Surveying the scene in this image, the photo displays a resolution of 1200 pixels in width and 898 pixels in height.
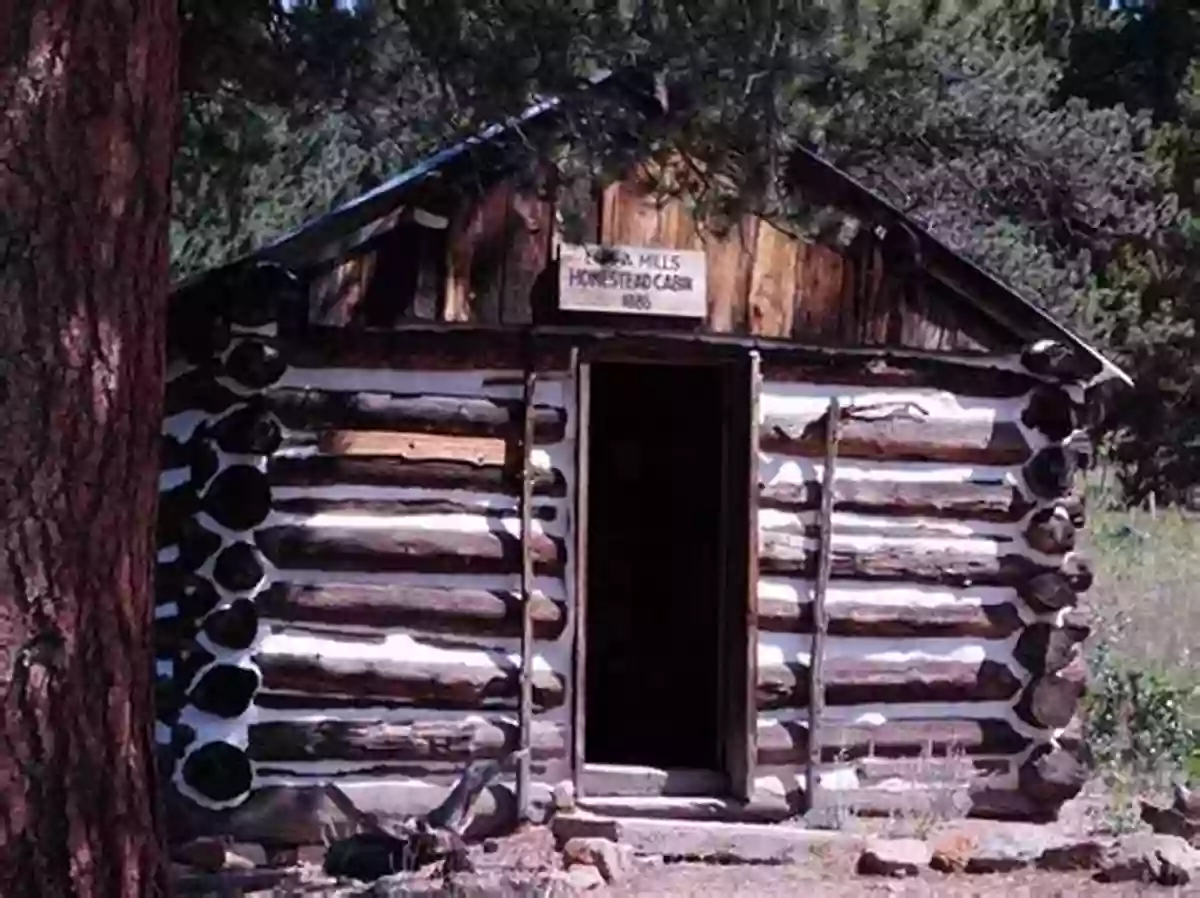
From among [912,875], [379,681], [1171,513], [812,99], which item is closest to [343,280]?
[379,681]

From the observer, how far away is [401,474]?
8875mm

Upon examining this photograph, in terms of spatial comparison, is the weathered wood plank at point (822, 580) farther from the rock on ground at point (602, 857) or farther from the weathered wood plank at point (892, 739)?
the rock on ground at point (602, 857)

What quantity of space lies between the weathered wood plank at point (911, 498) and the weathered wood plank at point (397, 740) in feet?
5.29

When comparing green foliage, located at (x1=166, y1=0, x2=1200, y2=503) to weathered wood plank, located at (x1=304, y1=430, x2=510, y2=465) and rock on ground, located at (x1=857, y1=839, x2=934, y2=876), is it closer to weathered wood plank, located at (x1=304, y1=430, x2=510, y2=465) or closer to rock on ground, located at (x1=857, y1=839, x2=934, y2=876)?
weathered wood plank, located at (x1=304, y1=430, x2=510, y2=465)

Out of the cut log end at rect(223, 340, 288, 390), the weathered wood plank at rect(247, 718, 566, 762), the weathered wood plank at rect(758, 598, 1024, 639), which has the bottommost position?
the weathered wood plank at rect(247, 718, 566, 762)

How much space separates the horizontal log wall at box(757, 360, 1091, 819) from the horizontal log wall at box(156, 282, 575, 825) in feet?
3.78

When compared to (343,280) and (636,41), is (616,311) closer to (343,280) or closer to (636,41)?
(343,280)

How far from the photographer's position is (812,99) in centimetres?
744

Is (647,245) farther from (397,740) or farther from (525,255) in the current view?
(397,740)

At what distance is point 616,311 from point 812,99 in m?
1.89

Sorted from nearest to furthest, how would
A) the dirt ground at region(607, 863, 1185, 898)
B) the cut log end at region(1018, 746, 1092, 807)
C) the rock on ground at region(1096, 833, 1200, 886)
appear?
1. the dirt ground at region(607, 863, 1185, 898)
2. the rock on ground at region(1096, 833, 1200, 886)
3. the cut log end at region(1018, 746, 1092, 807)

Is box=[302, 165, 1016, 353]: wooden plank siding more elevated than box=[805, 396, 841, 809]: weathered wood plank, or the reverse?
box=[302, 165, 1016, 353]: wooden plank siding

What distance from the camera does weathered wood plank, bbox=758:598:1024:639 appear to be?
30.9 ft

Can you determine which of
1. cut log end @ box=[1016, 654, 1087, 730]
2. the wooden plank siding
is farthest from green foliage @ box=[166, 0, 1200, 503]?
cut log end @ box=[1016, 654, 1087, 730]
